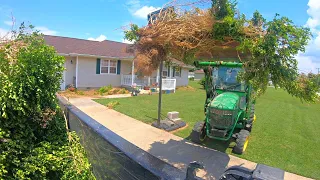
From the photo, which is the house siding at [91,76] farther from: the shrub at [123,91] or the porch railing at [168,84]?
the porch railing at [168,84]

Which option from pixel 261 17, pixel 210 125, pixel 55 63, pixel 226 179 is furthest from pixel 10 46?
pixel 210 125

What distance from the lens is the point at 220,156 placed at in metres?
5.36

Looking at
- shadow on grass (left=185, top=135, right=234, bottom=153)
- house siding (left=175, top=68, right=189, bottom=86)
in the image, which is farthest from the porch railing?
shadow on grass (left=185, top=135, right=234, bottom=153)

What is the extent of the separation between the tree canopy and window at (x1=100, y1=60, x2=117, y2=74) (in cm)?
1465

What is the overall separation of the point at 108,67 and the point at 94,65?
4.28 ft

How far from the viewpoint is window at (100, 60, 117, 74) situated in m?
17.6

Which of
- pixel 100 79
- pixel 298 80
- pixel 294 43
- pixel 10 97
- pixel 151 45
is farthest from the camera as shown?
pixel 100 79

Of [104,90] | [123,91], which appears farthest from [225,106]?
[123,91]

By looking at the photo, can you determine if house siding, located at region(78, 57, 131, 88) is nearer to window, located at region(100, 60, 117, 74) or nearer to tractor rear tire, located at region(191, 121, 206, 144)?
window, located at region(100, 60, 117, 74)

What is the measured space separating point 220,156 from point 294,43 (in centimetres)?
388

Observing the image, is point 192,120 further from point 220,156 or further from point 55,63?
point 55,63

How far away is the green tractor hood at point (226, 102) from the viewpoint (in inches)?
203

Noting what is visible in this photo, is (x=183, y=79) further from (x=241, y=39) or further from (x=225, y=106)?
(x=241, y=39)

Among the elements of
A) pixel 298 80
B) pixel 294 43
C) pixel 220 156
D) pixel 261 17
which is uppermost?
pixel 261 17
